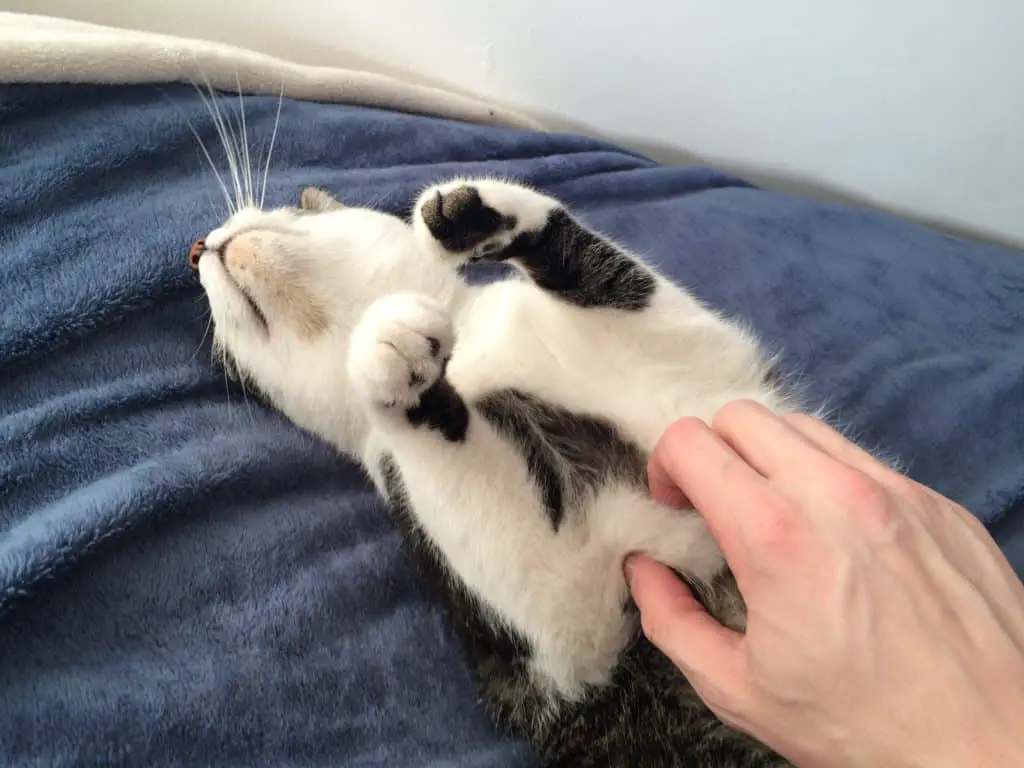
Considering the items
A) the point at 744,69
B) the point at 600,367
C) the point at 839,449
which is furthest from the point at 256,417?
the point at 744,69

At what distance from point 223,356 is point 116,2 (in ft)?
3.01

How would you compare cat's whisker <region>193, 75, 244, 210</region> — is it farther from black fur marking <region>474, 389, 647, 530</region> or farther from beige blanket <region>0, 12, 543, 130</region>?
black fur marking <region>474, 389, 647, 530</region>

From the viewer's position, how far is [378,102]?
4.34 ft

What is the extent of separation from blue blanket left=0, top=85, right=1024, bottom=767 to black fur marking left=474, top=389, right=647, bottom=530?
19 centimetres

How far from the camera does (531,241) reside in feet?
2.74

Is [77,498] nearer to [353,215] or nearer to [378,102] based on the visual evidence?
[353,215]

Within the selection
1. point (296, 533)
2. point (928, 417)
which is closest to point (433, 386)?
point (296, 533)

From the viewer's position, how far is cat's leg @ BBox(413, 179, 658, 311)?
0.79 metres

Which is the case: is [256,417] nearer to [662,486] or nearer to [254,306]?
[254,306]

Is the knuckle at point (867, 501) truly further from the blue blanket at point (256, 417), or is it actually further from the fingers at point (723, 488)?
the blue blanket at point (256, 417)

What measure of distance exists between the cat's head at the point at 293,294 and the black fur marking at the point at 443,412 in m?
0.24

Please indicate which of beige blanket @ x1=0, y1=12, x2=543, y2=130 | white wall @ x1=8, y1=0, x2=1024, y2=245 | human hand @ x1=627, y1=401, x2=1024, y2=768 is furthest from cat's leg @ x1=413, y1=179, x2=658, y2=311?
white wall @ x1=8, y1=0, x2=1024, y2=245

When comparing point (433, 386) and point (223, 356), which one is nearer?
point (433, 386)

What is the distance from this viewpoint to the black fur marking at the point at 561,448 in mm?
766
